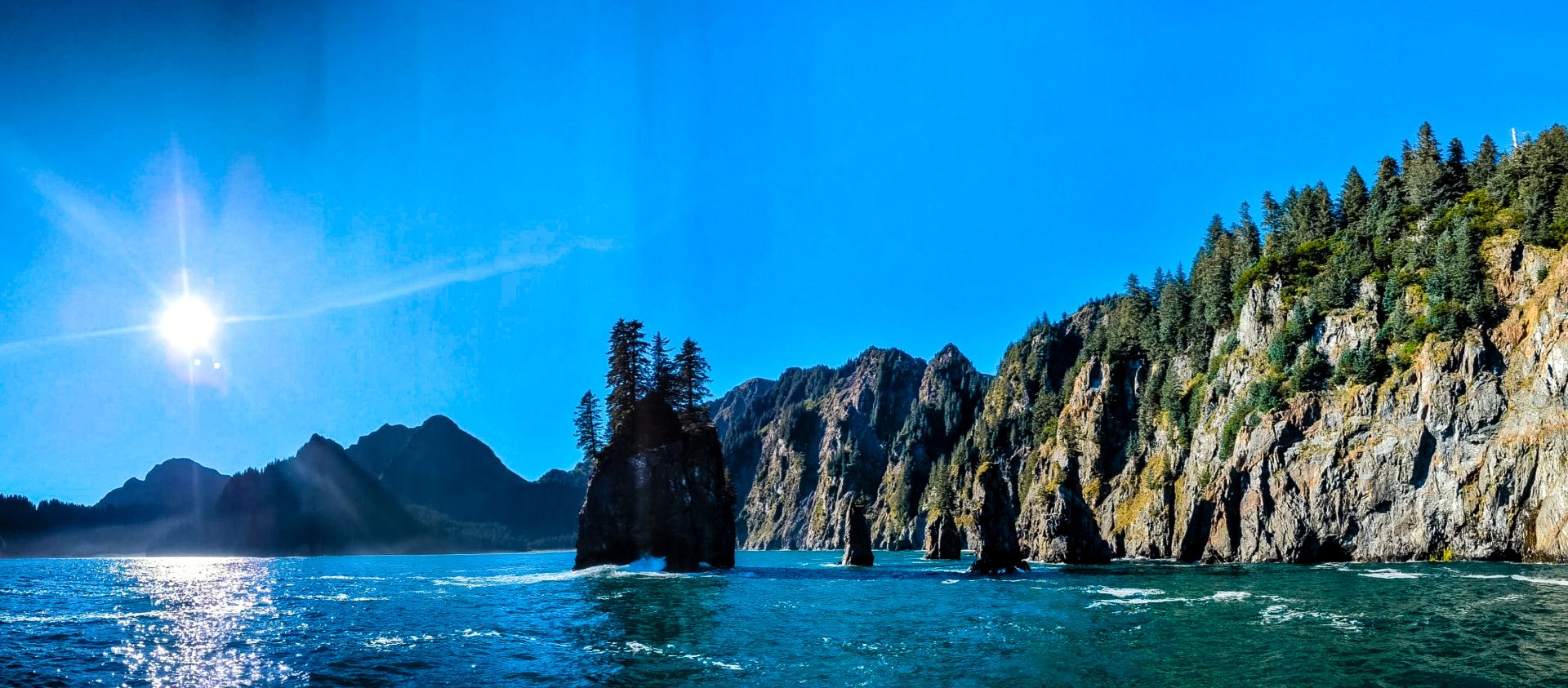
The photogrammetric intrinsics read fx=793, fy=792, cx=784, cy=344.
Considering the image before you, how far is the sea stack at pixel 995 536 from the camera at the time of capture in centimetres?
8031

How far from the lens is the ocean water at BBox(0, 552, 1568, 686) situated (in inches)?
1053

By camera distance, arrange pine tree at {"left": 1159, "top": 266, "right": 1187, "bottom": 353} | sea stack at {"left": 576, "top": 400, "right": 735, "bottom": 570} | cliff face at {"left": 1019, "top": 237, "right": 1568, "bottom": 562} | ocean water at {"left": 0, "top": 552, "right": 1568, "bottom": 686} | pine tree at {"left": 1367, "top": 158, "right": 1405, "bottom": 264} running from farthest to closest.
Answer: pine tree at {"left": 1159, "top": 266, "right": 1187, "bottom": 353} → pine tree at {"left": 1367, "top": 158, "right": 1405, "bottom": 264} → sea stack at {"left": 576, "top": 400, "right": 735, "bottom": 570} → cliff face at {"left": 1019, "top": 237, "right": 1568, "bottom": 562} → ocean water at {"left": 0, "top": 552, "right": 1568, "bottom": 686}

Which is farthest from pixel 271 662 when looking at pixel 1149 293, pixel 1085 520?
pixel 1149 293

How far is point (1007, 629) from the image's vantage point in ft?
122

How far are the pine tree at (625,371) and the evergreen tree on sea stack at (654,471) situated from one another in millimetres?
101

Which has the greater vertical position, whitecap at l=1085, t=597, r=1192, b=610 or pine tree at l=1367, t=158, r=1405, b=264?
pine tree at l=1367, t=158, r=1405, b=264

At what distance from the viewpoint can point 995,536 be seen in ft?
267

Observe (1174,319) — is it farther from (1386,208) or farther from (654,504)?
(654,504)

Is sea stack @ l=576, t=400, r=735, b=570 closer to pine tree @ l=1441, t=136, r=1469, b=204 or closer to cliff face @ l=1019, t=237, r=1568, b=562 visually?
cliff face @ l=1019, t=237, r=1568, b=562

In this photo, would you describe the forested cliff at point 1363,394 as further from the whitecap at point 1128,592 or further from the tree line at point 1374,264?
the whitecap at point 1128,592

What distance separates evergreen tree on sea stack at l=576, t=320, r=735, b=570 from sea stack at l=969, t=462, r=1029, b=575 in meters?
29.9

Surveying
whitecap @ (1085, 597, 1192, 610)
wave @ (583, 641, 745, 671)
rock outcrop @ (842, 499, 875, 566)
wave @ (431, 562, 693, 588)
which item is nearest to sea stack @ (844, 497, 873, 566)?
rock outcrop @ (842, 499, 875, 566)

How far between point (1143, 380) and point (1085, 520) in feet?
171

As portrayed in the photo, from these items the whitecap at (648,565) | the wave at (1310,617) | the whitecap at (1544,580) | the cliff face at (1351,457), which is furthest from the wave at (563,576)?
the whitecap at (1544,580)
